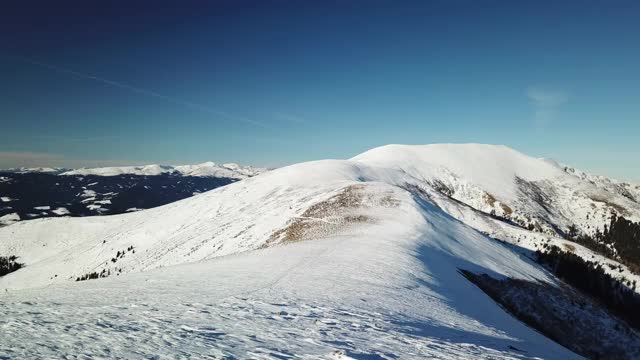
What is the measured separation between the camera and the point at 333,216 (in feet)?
209

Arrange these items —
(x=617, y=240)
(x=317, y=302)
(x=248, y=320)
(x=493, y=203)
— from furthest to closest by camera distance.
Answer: (x=493, y=203) → (x=617, y=240) → (x=317, y=302) → (x=248, y=320)

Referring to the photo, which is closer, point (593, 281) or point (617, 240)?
point (593, 281)

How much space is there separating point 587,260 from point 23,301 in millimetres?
113162

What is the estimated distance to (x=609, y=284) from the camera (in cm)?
8700

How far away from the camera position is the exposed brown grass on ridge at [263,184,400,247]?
55.6m

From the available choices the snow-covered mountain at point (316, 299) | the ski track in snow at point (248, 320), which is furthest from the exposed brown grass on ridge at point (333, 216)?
the ski track in snow at point (248, 320)

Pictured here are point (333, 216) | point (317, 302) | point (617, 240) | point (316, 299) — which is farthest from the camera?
point (617, 240)

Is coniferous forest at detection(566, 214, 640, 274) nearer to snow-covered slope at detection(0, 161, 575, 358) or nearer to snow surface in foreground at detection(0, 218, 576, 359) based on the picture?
snow-covered slope at detection(0, 161, 575, 358)

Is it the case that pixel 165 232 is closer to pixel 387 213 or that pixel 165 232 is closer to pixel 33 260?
pixel 387 213

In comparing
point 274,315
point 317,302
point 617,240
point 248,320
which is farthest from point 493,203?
point 248,320

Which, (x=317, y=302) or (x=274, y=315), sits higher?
(x=274, y=315)

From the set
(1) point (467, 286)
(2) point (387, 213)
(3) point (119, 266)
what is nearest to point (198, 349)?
(1) point (467, 286)

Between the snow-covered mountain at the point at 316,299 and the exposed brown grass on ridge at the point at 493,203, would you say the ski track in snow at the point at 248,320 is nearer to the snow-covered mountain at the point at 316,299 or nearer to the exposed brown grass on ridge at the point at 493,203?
the snow-covered mountain at the point at 316,299

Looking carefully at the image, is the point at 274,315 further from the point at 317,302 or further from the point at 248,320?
the point at 317,302
